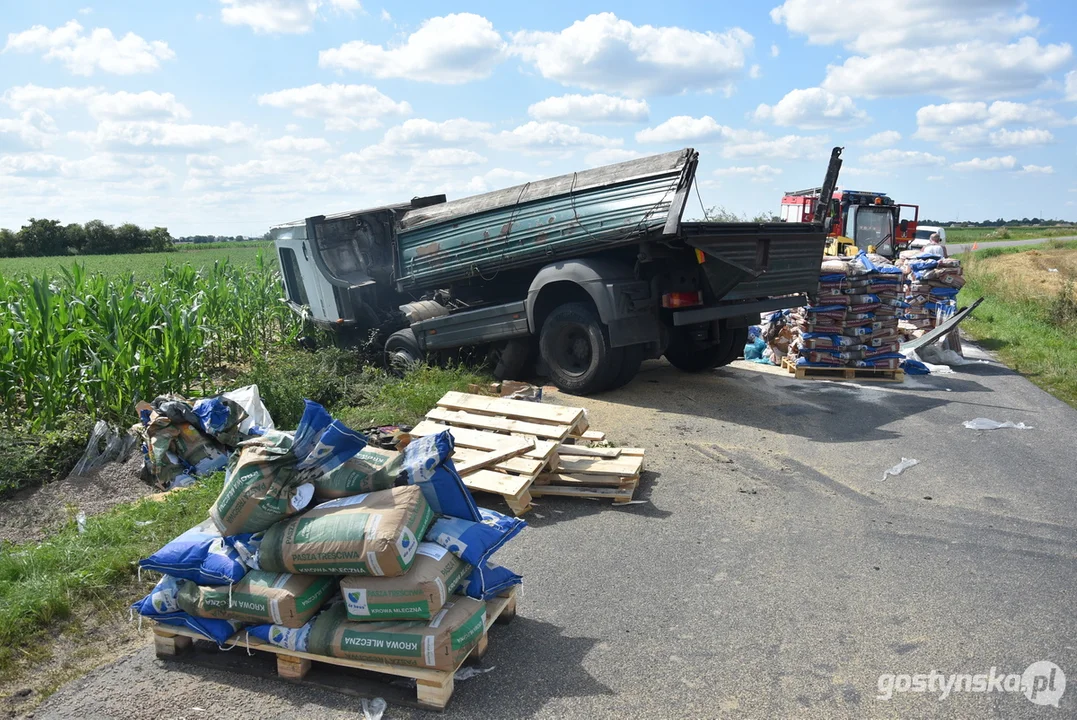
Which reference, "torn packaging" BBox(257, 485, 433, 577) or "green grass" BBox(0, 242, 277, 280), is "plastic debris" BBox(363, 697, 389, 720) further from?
"green grass" BBox(0, 242, 277, 280)

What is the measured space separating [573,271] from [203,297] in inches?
219

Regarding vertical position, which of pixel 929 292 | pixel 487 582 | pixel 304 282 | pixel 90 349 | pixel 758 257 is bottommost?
pixel 487 582

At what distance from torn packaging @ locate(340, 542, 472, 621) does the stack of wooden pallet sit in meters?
1.99

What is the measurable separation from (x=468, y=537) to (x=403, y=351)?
7.40 metres

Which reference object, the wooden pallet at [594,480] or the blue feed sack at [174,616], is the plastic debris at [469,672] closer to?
the blue feed sack at [174,616]

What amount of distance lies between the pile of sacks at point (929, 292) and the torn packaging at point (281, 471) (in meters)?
11.5

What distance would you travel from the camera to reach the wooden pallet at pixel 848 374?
11125 mm

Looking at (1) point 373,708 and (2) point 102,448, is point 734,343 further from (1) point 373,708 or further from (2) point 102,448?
(1) point 373,708

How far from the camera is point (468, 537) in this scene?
13.0 feet

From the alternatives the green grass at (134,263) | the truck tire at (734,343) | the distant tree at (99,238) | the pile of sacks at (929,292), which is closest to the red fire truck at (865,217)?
the pile of sacks at (929,292)

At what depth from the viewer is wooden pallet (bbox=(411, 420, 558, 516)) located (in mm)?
6051

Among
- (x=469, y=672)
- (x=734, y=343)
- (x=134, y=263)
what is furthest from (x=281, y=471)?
(x=134, y=263)

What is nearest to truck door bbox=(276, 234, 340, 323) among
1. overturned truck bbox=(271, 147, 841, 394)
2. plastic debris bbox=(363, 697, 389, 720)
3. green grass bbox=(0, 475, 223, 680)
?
overturned truck bbox=(271, 147, 841, 394)

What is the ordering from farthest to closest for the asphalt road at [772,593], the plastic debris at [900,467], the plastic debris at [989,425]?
the plastic debris at [989,425] < the plastic debris at [900,467] < the asphalt road at [772,593]
